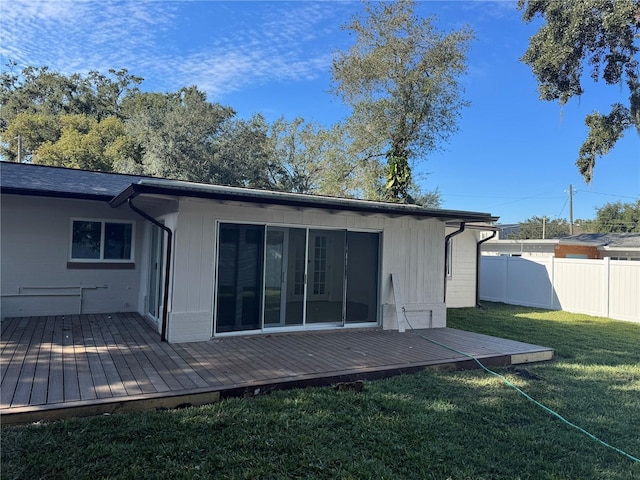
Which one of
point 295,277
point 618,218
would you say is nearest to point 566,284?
point 295,277

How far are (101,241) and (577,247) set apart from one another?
65.6ft

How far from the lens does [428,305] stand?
8.30 meters

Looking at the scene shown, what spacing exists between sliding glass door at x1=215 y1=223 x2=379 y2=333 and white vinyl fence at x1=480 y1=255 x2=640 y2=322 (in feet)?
24.7

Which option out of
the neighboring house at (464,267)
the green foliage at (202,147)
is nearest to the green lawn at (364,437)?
the neighboring house at (464,267)

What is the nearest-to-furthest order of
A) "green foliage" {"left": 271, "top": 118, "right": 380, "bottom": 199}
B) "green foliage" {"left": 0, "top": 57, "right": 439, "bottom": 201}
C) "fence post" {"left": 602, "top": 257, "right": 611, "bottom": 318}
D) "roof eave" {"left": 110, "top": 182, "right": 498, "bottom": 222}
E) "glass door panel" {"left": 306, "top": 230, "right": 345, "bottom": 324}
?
"roof eave" {"left": 110, "top": 182, "right": 498, "bottom": 222} → "glass door panel" {"left": 306, "top": 230, "right": 345, "bottom": 324} → "fence post" {"left": 602, "top": 257, "right": 611, "bottom": 318} → "green foliage" {"left": 0, "top": 57, "right": 439, "bottom": 201} → "green foliage" {"left": 271, "top": 118, "right": 380, "bottom": 199}

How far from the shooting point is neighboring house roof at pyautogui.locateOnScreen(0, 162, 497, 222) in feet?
18.3

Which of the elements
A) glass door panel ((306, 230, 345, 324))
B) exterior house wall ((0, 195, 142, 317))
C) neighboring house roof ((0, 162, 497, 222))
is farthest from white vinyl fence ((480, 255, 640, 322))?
exterior house wall ((0, 195, 142, 317))

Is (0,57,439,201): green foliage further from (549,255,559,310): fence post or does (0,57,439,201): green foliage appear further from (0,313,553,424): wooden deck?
(0,313,553,424): wooden deck

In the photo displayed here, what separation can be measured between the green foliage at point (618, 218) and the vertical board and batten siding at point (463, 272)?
37.7m

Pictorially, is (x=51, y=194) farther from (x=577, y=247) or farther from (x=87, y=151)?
(x=577, y=247)

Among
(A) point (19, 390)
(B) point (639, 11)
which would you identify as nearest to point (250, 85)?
(B) point (639, 11)

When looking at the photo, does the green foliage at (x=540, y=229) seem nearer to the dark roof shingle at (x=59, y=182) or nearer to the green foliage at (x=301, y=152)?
the green foliage at (x=301, y=152)

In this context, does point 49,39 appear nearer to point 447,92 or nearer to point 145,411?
point 145,411

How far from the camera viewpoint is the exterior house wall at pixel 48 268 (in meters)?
7.73
